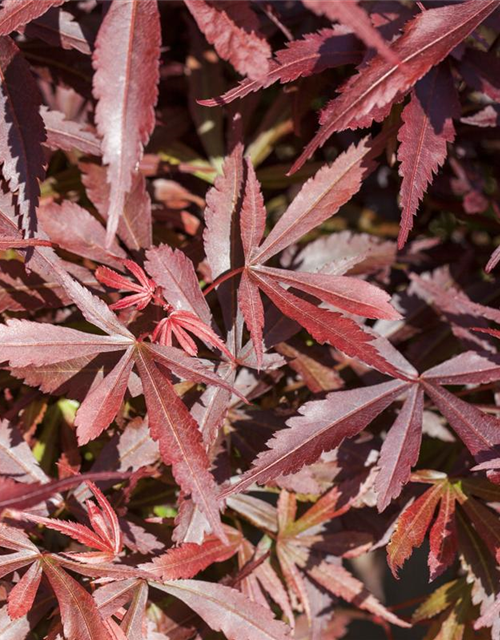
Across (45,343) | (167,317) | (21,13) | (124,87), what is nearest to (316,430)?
(167,317)

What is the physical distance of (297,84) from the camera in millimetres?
913

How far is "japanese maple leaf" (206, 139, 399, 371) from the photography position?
0.69 metres

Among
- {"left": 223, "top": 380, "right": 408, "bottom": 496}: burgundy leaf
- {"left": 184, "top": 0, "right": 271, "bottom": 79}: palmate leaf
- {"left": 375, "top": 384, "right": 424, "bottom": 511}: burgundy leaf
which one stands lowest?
{"left": 375, "top": 384, "right": 424, "bottom": 511}: burgundy leaf

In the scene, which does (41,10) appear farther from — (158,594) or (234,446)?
(158,594)

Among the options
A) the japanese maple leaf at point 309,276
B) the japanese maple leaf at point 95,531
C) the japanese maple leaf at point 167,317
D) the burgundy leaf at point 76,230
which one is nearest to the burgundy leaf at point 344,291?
the japanese maple leaf at point 309,276

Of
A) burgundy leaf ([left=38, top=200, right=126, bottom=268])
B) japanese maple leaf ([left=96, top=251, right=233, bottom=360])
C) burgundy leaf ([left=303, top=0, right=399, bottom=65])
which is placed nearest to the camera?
burgundy leaf ([left=303, top=0, right=399, bottom=65])

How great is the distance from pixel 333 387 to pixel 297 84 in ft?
1.42

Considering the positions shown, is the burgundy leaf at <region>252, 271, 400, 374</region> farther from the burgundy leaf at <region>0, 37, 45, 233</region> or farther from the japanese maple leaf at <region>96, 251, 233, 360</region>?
the burgundy leaf at <region>0, 37, 45, 233</region>

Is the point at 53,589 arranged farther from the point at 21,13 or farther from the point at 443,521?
the point at 21,13

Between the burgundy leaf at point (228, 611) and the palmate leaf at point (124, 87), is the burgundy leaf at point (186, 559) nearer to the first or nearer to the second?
the burgundy leaf at point (228, 611)

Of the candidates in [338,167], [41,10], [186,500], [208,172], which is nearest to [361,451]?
[186,500]

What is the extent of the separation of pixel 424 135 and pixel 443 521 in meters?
0.46

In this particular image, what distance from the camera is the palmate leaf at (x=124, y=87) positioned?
580 mm

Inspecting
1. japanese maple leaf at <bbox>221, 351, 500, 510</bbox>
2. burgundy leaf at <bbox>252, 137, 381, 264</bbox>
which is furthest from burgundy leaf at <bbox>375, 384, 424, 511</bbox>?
burgundy leaf at <bbox>252, 137, 381, 264</bbox>
